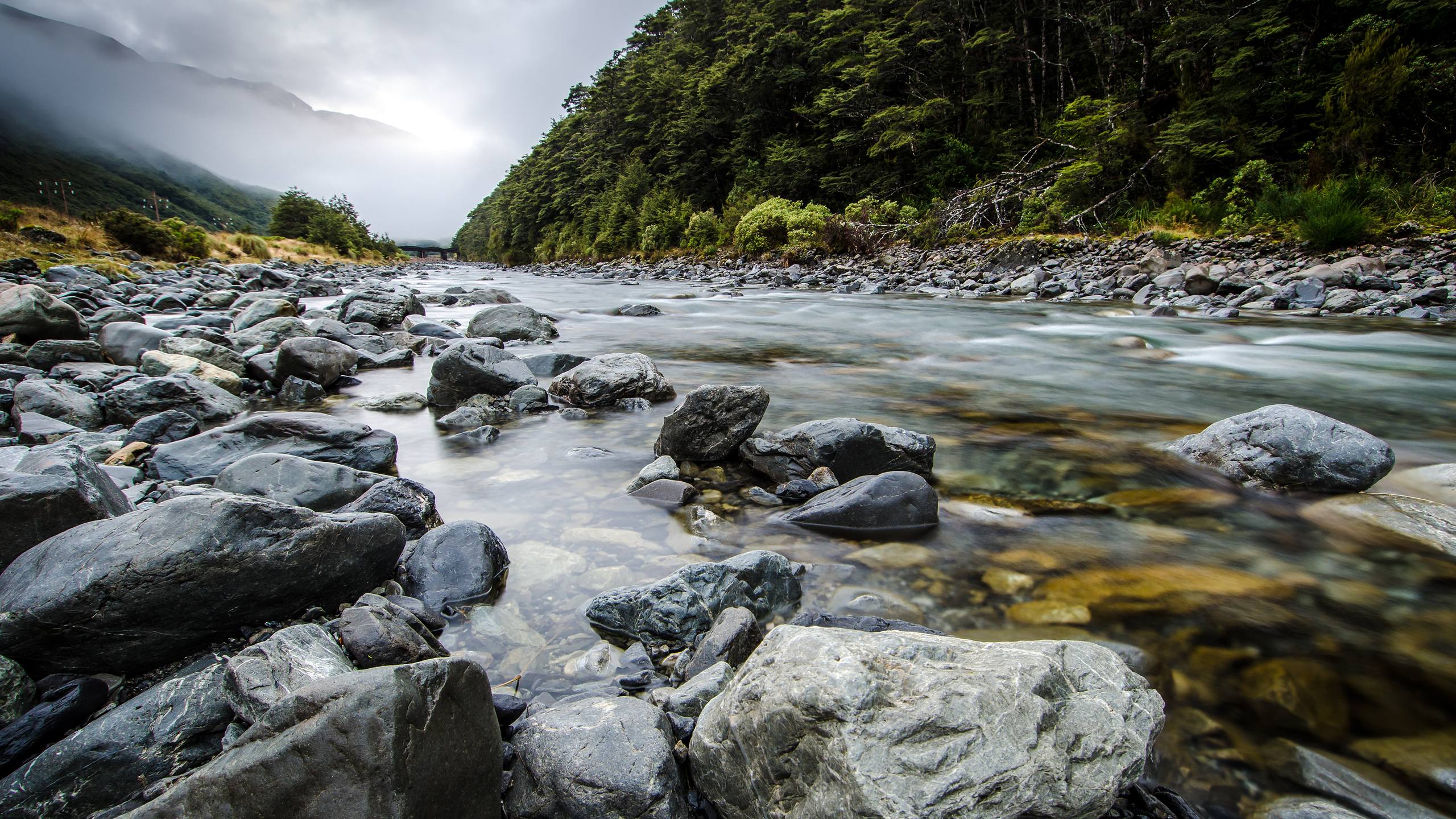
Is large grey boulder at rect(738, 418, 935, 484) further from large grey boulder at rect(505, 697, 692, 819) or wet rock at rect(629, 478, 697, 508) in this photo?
large grey boulder at rect(505, 697, 692, 819)

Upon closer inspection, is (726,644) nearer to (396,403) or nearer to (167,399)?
(396,403)

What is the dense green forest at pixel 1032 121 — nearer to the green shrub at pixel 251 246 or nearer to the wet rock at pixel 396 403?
the wet rock at pixel 396 403

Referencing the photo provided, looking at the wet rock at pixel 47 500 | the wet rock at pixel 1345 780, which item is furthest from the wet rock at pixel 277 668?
the wet rock at pixel 1345 780

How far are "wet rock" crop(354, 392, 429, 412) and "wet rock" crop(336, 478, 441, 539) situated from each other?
8.28ft

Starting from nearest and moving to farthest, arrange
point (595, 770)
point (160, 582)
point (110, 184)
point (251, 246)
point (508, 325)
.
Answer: point (595, 770) < point (160, 582) < point (508, 325) < point (251, 246) < point (110, 184)

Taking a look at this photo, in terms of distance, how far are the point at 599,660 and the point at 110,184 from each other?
15305 cm

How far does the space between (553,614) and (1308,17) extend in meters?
23.6

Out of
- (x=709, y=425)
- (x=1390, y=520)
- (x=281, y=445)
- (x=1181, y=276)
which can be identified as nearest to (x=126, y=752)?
(x=281, y=445)

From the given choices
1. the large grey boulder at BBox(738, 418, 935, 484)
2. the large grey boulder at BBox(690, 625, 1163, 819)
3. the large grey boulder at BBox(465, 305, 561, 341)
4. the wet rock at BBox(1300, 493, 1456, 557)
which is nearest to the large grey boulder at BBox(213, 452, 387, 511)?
the large grey boulder at BBox(738, 418, 935, 484)

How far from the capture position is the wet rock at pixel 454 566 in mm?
2262

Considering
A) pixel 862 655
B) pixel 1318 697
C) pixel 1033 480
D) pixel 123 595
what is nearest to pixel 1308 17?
pixel 1033 480

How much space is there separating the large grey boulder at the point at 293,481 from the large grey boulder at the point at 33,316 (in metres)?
5.58

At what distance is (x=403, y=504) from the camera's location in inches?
106

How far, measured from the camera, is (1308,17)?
1594cm
